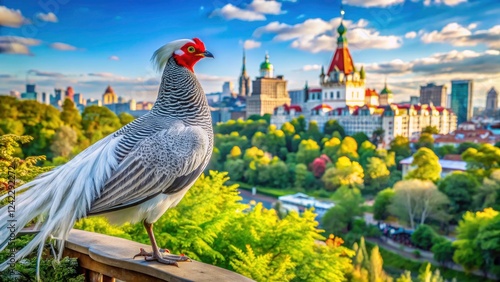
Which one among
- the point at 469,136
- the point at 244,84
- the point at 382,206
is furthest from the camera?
the point at 244,84

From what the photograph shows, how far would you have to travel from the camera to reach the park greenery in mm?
2512

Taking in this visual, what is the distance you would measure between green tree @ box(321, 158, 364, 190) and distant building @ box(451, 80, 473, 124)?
2.79 metres

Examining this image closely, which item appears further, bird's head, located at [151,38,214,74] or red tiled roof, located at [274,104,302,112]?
red tiled roof, located at [274,104,302,112]

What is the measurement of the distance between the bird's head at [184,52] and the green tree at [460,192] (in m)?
8.94

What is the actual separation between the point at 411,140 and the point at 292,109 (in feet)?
16.3

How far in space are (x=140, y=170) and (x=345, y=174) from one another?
10.8 meters

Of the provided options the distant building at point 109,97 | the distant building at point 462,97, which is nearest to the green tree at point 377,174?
the distant building at point 462,97

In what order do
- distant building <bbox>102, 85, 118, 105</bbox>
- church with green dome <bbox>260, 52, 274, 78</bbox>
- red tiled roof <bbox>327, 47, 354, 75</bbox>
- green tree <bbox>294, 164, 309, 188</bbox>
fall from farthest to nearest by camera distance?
1. church with green dome <bbox>260, 52, 274, 78</bbox>
2. red tiled roof <bbox>327, 47, 354, 75</bbox>
3. green tree <bbox>294, 164, 309, 188</bbox>
4. distant building <bbox>102, 85, 118, 105</bbox>

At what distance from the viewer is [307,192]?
1237 centimetres

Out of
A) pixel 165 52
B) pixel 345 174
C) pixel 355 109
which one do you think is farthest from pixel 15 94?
pixel 355 109

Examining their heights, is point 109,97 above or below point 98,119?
above

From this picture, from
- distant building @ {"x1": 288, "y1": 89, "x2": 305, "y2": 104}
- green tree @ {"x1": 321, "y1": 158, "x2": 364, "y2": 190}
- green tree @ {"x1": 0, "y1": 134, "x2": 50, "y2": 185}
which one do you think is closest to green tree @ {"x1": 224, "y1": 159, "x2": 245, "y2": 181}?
green tree @ {"x1": 321, "y1": 158, "x2": 364, "y2": 190}

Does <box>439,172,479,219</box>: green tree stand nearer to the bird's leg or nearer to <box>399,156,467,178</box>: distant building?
<box>399,156,467,178</box>: distant building

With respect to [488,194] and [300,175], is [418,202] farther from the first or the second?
[300,175]
